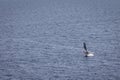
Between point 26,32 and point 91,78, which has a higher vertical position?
point 26,32

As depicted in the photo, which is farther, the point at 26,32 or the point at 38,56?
the point at 26,32

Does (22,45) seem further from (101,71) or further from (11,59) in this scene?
(101,71)

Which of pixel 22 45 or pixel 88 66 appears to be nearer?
pixel 88 66

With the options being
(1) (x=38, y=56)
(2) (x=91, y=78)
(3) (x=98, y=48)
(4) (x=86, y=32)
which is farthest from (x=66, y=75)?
(4) (x=86, y=32)

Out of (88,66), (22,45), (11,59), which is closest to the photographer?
(88,66)

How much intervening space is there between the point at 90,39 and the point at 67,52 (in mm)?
22542

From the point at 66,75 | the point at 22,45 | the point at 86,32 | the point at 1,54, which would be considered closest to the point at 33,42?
the point at 22,45

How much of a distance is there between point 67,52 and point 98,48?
10399 mm

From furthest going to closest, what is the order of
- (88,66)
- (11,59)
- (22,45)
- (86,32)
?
(86,32) < (22,45) < (11,59) < (88,66)

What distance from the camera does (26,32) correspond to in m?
132

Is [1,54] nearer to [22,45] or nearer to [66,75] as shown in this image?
[22,45]

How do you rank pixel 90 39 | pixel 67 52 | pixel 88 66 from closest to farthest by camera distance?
pixel 88 66, pixel 67 52, pixel 90 39

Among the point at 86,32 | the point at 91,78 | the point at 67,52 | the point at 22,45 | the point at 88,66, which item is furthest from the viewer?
the point at 86,32

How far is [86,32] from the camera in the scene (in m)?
129
